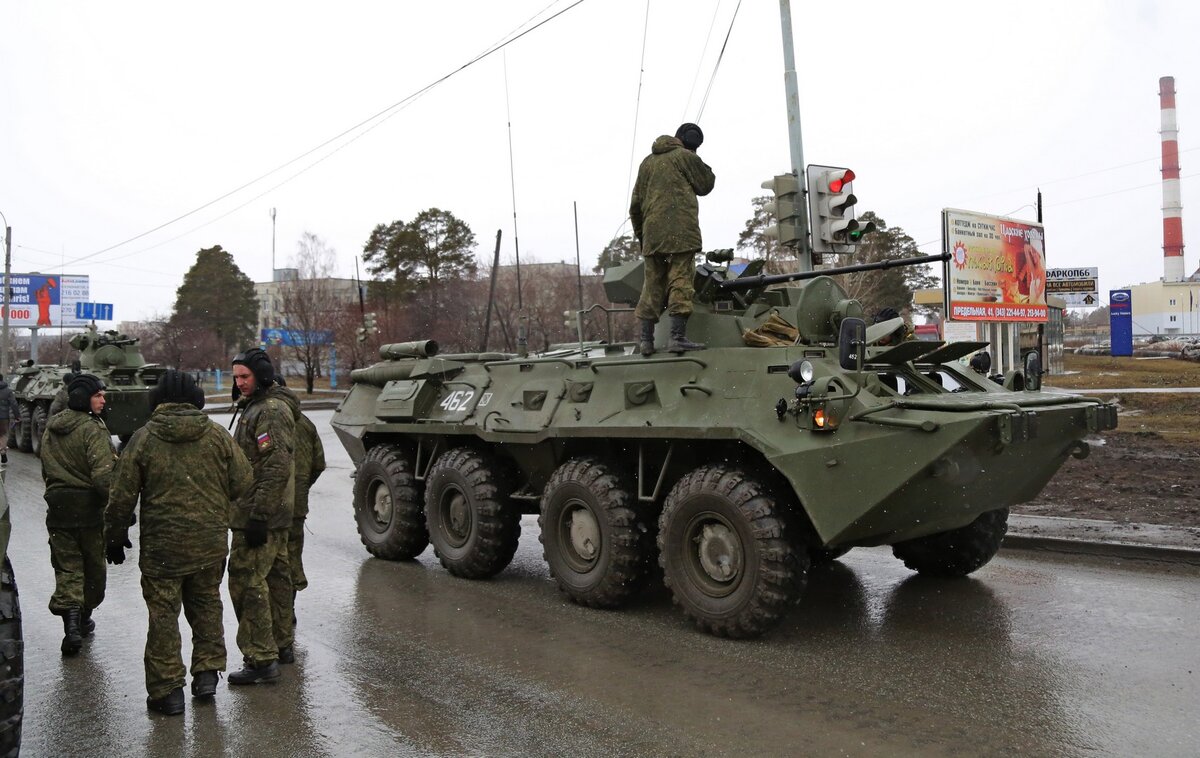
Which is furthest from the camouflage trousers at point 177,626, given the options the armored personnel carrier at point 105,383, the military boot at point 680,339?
the armored personnel carrier at point 105,383

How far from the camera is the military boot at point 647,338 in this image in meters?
7.38

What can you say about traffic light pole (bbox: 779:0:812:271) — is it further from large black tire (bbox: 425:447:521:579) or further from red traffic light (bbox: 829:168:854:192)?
large black tire (bbox: 425:447:521:579)

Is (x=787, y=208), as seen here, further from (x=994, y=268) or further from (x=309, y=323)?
(x=309, y=323)

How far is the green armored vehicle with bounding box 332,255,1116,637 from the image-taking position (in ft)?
19.1

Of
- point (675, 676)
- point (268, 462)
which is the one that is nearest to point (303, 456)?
point (268, 462)

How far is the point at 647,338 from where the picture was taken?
7445 millimetres

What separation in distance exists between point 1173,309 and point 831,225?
59.0 metres

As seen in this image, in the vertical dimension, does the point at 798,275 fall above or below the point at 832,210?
below

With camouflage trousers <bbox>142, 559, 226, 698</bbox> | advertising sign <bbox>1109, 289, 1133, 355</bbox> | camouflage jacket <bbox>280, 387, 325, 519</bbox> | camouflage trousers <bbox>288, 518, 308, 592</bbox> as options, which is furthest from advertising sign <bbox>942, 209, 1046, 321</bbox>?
advertising sign <bbox>1109, 289, 1133, 355</bbox>

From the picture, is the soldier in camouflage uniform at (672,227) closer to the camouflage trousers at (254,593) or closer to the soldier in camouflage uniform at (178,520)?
the camouflage trousers at (254,593)

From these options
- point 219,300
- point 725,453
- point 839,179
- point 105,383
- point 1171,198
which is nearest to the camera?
point 725,453

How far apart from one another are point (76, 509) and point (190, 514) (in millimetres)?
1567

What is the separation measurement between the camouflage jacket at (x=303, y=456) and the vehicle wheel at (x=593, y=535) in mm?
1635

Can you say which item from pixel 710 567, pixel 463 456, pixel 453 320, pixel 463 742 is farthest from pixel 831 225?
pixel 453 320
